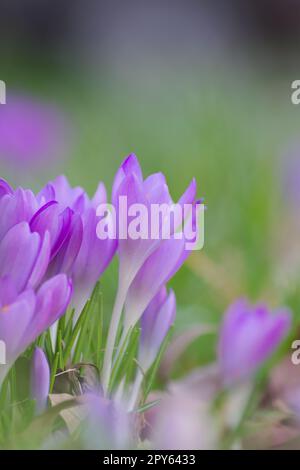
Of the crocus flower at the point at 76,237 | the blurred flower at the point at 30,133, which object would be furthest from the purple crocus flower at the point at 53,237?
the blurred flower at the point at 30,133

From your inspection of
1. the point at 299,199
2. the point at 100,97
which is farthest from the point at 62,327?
the point at 100,97

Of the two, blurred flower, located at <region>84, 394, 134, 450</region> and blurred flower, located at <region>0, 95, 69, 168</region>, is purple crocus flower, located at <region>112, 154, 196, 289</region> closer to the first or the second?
blurred flower, located at <region>84, 394, 134, 450</region>

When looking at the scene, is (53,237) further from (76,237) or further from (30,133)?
(30,133)

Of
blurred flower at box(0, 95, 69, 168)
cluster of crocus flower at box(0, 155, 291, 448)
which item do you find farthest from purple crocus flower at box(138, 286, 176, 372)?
blurred flower at box(0, 95, 69, 168)

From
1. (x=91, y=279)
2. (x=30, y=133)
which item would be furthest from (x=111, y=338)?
(x=30, y=133)

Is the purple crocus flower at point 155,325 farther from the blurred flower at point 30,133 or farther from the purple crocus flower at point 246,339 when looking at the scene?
the blurred flower at point 30,133
